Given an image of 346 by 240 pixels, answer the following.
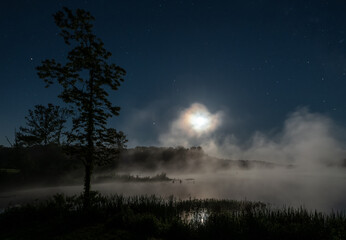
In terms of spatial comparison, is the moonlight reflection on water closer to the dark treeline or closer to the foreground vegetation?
the dark treeline

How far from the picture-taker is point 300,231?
7871 millimetres

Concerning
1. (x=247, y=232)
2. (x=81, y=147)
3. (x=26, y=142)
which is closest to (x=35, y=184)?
(x=26, y=142)

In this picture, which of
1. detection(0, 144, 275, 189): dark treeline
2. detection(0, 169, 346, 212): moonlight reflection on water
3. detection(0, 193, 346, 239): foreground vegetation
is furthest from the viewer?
detection(0, 144, 275, 189): dark treeline

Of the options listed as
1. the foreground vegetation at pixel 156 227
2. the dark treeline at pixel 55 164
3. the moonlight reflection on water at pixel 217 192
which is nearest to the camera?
the foreground vegetation at pixel 156 227

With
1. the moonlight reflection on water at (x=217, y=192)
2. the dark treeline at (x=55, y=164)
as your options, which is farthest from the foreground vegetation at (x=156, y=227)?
the moonlight reflection on water at (x=217, y=192)

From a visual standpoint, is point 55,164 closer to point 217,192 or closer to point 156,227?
point 217,192

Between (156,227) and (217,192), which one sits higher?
(156,227)

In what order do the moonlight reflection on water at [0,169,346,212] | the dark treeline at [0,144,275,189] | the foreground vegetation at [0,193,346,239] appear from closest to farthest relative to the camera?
1. the foreground vegetation at [0,193,346,239]
2. the moonlight reflection on water at [0,169,346,212]
3. the dark treeline at [0,144,275,189]

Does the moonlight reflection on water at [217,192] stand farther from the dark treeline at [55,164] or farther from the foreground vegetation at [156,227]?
the foreground vegetation at [156,227]

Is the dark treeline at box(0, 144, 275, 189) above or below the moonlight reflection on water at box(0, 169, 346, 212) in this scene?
above

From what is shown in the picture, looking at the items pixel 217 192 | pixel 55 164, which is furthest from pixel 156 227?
pixel 55 164

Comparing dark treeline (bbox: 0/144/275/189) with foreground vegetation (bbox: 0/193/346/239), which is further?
dark treeline (bbox: 0/144/275/189)

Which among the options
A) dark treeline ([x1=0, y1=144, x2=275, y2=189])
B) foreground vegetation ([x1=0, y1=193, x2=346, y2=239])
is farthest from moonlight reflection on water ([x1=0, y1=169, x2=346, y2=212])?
foreground vegetation ([x1=0, y1=193, x2=346, y2=239])

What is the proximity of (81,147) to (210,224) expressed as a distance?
844 cm
